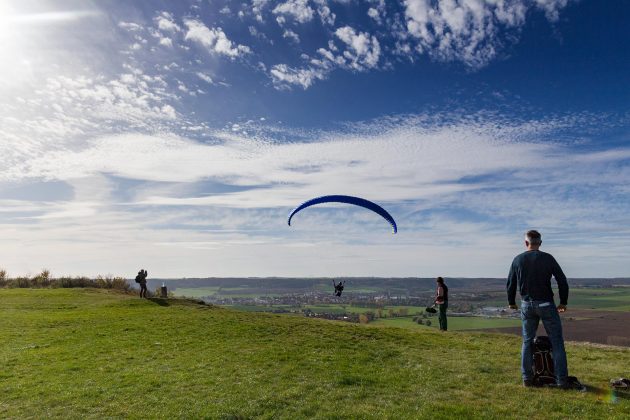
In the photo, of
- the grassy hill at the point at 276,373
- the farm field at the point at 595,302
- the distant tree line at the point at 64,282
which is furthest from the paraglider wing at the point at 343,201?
the farm field at the point at 595,302

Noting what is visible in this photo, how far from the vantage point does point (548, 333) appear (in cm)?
1105

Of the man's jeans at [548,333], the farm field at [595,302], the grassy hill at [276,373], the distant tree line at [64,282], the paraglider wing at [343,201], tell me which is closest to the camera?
the grassy hill at [276,373]

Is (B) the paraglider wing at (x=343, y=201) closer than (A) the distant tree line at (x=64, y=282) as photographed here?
Yes

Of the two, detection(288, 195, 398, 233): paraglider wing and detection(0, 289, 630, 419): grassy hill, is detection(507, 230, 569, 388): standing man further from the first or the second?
detection(288, 195, 398, 233): paraglider wing

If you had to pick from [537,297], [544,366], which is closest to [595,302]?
[544,366]

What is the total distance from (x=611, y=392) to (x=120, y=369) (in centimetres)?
1505

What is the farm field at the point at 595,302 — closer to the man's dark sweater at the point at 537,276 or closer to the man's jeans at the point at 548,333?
the man's jeans at the point at 548,333

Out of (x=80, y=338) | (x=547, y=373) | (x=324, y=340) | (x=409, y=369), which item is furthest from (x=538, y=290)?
(x=80, y=338)

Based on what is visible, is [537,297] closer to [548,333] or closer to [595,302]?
[548,333]

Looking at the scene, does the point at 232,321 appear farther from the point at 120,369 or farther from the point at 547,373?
the point at 547,373

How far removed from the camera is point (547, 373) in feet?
37.4

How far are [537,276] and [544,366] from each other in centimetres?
255

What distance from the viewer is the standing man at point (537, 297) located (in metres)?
11.0

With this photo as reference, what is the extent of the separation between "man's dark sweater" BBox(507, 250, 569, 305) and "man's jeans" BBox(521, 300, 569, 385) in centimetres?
24
